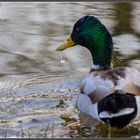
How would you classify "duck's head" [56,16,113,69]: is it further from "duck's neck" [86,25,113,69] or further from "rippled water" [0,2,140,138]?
"rippled water" [0,2,140,138]

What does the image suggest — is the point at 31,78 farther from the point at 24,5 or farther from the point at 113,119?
the point at 24,5

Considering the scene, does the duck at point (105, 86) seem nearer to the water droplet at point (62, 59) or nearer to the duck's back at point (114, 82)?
the duck's back at point (114, 82)

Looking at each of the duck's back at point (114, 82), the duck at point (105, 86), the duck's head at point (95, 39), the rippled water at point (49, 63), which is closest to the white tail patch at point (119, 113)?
the duck at point (105, 86)

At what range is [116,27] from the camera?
12758mm

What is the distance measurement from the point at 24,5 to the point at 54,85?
487 centimetres

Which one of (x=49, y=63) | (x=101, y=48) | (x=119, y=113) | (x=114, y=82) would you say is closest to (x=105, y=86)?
(x=114, y=82)

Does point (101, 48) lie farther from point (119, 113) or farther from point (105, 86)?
point (119, 113)

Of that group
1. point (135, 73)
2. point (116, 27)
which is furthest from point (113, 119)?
point (116, 27)

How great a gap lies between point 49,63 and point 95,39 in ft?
4.48

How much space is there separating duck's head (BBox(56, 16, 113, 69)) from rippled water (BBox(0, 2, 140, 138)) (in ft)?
1.48

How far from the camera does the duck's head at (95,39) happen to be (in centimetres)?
972

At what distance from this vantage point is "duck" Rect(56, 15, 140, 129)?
805cm

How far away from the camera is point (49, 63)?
11062 mm

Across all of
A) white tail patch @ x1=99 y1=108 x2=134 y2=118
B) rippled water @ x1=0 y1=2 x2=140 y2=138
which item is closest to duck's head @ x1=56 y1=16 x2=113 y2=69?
rippled water @ x1=0 y1=2 x2=140 y2=138
